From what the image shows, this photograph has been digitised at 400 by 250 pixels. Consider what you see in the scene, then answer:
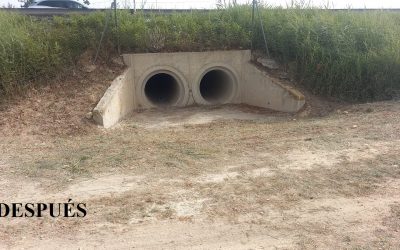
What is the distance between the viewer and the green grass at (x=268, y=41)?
9.20 meters

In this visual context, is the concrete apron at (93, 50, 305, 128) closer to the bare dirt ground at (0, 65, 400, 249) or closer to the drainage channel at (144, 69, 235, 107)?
the drainage channel at (144, 69, 235, 107)

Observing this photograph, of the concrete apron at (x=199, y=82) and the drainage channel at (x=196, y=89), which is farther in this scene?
the drainage channel at (x=196, y=89)

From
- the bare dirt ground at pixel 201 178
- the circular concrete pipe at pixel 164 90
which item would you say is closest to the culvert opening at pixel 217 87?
the circular concrete pipe at pixel 164 90

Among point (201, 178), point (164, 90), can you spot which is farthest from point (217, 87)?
point (201, 178)

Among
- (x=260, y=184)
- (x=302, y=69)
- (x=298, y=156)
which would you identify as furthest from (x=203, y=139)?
(x=302, y=69)

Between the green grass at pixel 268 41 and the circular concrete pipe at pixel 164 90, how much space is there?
34.4 inches

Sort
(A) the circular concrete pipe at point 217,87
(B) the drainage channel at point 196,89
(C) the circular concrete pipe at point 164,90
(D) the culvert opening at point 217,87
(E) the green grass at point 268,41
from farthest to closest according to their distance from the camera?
(D) the culvert opening at point 217,87
(A) the circular concrete pipe at point 217,87
(B) the drainage channel at point 196,89
(C) the circular concrete pipe at point 164,90
(E) the green grass at point 268,41

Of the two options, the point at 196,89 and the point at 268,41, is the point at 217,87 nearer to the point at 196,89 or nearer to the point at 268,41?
the point at 196,89

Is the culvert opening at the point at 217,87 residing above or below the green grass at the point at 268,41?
below

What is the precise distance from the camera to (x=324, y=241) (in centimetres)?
368

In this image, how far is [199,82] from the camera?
11117 millimetres

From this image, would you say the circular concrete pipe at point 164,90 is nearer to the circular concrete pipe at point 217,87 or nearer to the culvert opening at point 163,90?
the culvert opening at point 163,90

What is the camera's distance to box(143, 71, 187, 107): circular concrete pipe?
36.0 feet

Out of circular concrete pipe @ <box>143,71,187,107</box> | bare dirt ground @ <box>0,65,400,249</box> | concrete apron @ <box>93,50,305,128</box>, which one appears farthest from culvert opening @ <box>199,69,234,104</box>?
bare dirt ground @ <box>0,65,400,249</box>
